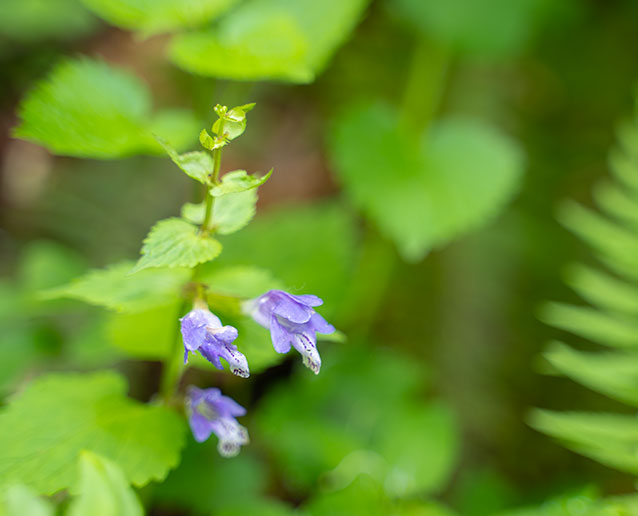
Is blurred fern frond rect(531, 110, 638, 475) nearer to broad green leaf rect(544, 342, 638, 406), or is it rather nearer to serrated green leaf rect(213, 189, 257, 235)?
broad green leaf rect(544, 342, 638, 406)

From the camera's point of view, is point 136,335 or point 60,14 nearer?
point 136,335

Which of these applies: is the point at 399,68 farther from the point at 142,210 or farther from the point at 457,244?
the point at 142,210

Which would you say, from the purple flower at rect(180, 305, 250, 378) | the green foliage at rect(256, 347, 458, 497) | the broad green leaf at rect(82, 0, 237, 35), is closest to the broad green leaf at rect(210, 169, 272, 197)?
the purple flower at rect(180, 305, 250, 378)

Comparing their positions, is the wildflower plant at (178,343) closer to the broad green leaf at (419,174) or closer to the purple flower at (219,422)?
the purple flower at (219,422)

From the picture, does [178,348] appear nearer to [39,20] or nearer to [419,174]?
[419,174]

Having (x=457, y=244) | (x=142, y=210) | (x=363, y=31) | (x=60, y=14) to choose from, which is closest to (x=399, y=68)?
(x=363, y=31)

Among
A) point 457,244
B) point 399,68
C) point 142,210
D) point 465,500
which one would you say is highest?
point 399,68

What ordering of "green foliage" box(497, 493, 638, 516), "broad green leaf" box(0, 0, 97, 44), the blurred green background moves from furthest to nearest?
"broad green leaf" box(0, 0, 97, 44) < the blurred green background < "green foliage" box(497, 493, 638, 516)
